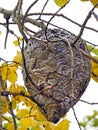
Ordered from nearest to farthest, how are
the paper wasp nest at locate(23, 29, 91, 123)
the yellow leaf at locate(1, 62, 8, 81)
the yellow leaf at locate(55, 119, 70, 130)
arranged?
the paper wasp nest at locate(23, 29, 91, 123)
the yellow leaf at locate(55, 119, 70, 130)
the yellow leaf at locate(1, 62, 8, 81)

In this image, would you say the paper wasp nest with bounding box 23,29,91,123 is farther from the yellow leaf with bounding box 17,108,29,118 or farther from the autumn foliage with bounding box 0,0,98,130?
the yellow leaf with bounding box 17,108,29,118

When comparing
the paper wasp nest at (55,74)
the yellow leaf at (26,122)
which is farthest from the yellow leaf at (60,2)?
the yellow leaf at (26,122)

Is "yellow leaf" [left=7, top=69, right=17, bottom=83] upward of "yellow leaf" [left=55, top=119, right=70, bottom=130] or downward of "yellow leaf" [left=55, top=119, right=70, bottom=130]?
upward

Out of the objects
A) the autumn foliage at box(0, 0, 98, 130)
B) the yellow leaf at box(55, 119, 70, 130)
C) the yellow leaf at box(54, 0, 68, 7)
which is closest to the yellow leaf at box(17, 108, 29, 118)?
the autumn foliage at box(0, 0, 98, 130)

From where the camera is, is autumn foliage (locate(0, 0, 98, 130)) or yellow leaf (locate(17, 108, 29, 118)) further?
yellow leaf (locate(17, 108, 29, 118))

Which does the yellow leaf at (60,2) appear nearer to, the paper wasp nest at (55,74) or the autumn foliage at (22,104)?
the autumn foliage at (22,104)

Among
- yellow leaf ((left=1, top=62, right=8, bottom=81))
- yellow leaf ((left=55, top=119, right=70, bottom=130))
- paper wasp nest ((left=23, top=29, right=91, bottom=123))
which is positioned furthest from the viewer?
yellow leaf ((left=1, top=62, right=8, bottom=81))

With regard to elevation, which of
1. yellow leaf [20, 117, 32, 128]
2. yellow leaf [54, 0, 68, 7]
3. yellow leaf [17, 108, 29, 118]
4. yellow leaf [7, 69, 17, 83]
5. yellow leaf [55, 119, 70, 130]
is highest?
yellow leaf [7, 69, 17, 83]

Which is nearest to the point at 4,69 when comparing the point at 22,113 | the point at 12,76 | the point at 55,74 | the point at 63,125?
the point at 12,76

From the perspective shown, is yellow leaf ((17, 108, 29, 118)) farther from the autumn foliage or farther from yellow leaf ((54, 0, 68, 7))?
yellow leaf ((54, 0, 68, 7))

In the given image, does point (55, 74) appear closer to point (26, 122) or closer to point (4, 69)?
point (26, 122)

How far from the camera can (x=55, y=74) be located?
1137 mm

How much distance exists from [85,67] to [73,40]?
7 cm

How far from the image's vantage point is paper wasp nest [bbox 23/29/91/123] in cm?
112
